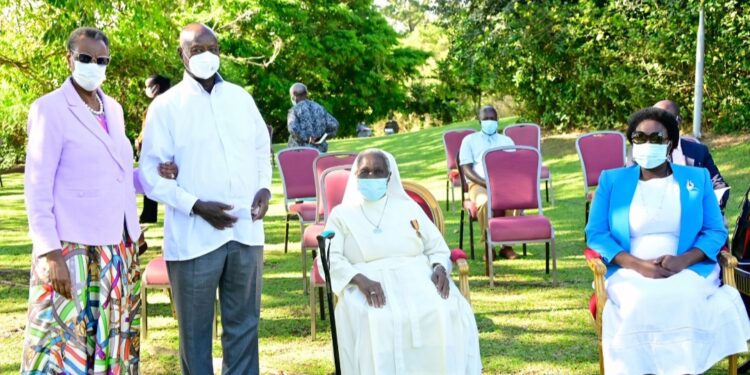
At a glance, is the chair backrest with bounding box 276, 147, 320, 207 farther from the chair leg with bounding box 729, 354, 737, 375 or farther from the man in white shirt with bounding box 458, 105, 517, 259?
the chair leg with bounding box 729, 354, 737, 375

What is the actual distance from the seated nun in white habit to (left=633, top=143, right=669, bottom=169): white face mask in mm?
1253

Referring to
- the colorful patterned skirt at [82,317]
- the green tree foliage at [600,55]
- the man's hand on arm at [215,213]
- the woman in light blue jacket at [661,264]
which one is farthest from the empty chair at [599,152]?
the green tree foliage at [600,55]

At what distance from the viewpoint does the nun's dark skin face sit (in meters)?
5.36

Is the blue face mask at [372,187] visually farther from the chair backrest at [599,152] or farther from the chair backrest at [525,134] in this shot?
the chair backrest at [525,134]

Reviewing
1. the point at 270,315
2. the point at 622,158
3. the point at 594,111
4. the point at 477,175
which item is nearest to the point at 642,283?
the point at 270,315

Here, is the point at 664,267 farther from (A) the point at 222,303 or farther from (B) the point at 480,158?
(B) the point at 480,158

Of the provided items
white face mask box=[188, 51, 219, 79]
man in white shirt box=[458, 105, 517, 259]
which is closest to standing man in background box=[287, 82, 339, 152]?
man in white shirt box=[458, 105, 517, 259]

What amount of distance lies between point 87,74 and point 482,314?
407cm

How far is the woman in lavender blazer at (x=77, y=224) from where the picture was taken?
410cm

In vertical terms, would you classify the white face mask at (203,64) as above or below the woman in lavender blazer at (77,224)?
above

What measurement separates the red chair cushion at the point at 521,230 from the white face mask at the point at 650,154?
2.84 m

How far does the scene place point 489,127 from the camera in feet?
33.3

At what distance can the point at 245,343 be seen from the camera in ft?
15.0

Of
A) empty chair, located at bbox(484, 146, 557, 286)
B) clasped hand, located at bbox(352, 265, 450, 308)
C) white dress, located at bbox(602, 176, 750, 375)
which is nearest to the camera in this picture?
white dress, located at bbox(602, 176, 750, 375)
